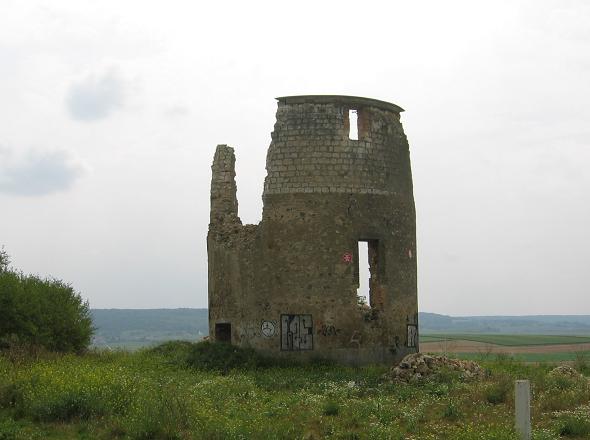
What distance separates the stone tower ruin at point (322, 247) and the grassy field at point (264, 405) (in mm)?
2328

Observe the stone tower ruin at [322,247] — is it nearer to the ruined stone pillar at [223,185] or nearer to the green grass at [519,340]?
the ruined stone pillar at [223,185]

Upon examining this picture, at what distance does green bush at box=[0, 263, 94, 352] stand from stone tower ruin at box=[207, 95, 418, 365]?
3668mm

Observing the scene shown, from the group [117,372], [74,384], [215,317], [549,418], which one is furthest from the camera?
[215,317]

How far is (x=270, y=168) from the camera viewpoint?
21.0 m

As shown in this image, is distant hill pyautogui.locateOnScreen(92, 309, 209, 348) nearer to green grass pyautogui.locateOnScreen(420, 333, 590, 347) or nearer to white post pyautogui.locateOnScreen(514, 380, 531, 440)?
green grass pyautogui.locateOnScreen(420, 333, 590, 347)

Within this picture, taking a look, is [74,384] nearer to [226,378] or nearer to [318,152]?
[226,378]

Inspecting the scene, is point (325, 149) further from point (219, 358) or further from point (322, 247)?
point (219, 358)

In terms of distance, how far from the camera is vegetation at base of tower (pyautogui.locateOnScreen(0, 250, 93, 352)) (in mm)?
19422

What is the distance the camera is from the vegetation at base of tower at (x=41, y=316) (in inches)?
765

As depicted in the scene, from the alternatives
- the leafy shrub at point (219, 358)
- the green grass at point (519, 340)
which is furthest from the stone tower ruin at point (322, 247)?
the green grass at point (519, 340)

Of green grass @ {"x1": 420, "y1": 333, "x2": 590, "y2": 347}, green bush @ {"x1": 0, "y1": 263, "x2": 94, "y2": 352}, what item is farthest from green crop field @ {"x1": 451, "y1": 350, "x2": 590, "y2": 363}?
green grass @ {"x1": 420, "y1": 333, "x2": 590, "y2": 347}

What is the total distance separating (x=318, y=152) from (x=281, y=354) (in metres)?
5.26

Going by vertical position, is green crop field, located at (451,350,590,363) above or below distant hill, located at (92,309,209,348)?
above

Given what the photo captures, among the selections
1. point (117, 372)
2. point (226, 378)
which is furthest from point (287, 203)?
point (117, 372)
